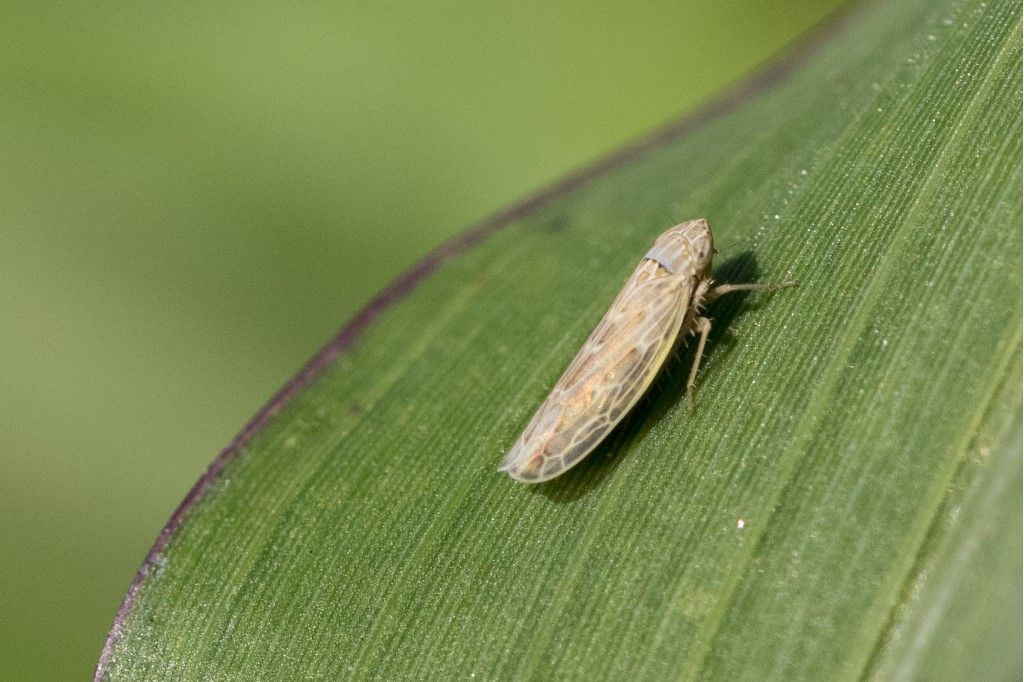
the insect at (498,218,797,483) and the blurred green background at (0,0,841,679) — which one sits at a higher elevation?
the blurred green background at (0,0,841,679)

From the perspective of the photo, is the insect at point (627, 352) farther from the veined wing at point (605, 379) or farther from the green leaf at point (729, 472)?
the green leaf at point (729, 472)

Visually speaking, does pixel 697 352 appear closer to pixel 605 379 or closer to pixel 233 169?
pixel 605 379

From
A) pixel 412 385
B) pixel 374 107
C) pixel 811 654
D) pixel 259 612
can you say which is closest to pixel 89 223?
pixel 374 107

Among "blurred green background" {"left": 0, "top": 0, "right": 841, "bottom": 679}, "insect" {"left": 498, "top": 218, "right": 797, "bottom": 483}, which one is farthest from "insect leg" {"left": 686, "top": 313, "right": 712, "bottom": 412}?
"blurred green background" {"left": 0, "top": 0, "right": 841, "bottom": 679}

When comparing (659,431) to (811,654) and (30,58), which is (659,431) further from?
(30,58)

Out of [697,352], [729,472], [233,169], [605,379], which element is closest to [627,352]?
[605,379]

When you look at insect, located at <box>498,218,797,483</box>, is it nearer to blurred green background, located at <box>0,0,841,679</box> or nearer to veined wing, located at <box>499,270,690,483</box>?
veined wing, located at <box>499,270,690,483</box>

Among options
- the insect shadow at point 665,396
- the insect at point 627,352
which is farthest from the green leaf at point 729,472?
the insect at point 627,352
